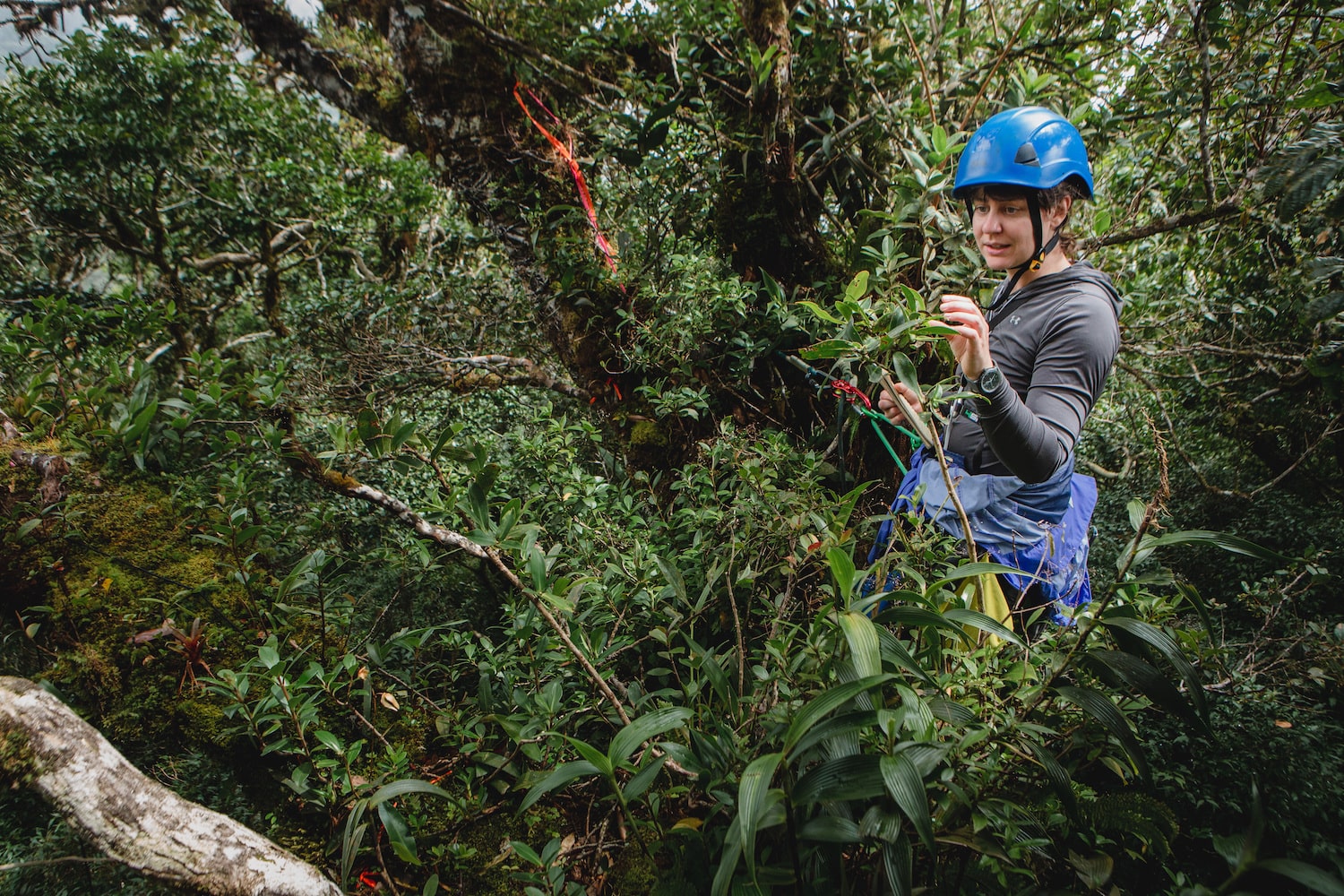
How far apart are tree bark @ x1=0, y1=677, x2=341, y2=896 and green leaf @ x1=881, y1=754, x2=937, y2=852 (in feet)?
3.70

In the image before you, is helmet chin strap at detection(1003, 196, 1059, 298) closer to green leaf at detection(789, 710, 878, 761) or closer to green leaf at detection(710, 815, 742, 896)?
green leaf at detection(789, 710, 878, 761)

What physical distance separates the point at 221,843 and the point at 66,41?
532 cm

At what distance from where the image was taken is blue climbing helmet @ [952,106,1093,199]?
1.83 meters

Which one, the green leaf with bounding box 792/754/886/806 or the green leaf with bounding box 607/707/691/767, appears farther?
the green leaf with bounding box 607/707/691/767

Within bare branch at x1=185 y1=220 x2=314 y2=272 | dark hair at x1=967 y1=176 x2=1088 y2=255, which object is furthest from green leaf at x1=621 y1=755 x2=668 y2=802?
bare branch at x1=185 y1=220 x2=314 y2=272

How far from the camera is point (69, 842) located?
2049 mm

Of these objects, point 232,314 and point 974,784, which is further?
point 232,314

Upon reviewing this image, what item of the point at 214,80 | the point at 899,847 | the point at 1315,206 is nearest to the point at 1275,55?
the point at 1315,206

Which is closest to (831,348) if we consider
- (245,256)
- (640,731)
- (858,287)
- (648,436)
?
(858,287)

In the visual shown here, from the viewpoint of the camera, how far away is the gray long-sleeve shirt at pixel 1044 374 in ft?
5.07

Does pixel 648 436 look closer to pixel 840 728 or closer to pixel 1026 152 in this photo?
pixel 1026 152

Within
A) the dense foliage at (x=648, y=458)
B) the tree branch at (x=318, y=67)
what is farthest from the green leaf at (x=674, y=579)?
the tree branch at (x=318, y=67)

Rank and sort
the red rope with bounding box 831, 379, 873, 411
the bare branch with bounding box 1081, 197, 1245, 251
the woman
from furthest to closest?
the bare branch with bounding box 1081, 197, 1245, 251, the red rope with bounding box 831, 379, 873, 411, the woman

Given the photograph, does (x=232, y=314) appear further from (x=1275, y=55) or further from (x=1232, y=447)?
(x=1232, y=447)
